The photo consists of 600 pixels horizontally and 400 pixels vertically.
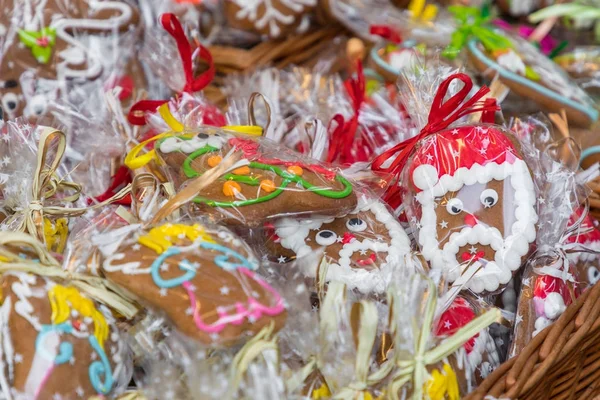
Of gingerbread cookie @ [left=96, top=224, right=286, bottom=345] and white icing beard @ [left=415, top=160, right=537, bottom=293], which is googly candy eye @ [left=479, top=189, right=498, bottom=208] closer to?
white icing beard @ [left=415, top=160, right=537, bottom=293]

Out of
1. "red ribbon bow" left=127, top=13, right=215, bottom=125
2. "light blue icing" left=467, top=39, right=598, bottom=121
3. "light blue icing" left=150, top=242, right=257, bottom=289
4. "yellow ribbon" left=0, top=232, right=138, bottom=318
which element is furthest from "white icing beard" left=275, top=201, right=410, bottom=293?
"light blue icing" left=467, top=39, right=598, bottom=121

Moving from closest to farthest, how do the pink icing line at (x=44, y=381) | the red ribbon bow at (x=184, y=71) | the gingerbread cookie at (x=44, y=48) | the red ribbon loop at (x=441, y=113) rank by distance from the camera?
1. the pink icing line at (x=44, y=381)
2. the red ribbon loop at (x=441, y=113)
3. the red ribbon bow at (x=184, y=71)
4. the gingerbread cookie at (x=44, y=48)

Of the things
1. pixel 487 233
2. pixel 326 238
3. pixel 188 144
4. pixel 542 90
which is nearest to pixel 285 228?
pixel 326 238

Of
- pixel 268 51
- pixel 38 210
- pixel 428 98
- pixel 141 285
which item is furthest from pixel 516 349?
pixel 268 51

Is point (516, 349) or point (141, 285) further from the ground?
point (141, 285)

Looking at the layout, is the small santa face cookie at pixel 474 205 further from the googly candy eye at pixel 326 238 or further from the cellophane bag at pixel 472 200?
the googly candy eye at pixel 326 238

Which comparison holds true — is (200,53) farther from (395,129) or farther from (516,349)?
(516,349)

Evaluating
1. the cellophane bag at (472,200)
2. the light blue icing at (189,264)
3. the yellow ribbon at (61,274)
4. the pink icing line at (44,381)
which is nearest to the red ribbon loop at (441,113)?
the cellophane bag at (472,200)
